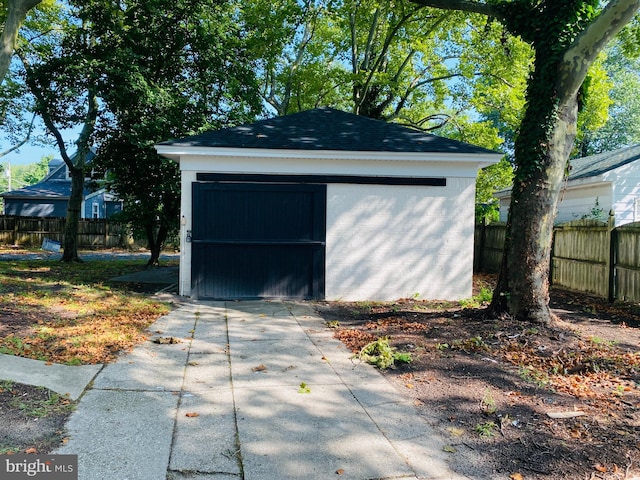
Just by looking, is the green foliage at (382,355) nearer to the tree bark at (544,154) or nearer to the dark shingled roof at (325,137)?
the tree bark at (544,154)

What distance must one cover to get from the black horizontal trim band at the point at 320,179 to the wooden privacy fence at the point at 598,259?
3460mm

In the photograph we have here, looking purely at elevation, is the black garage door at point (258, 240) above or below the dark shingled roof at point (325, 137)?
below

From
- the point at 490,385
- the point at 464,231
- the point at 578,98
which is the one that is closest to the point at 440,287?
the point at 464,231

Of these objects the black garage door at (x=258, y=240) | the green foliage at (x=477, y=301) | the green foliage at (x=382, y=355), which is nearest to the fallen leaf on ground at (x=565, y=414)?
the green foliage at (x=382, y=355)

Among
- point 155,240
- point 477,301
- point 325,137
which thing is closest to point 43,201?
point 155,240

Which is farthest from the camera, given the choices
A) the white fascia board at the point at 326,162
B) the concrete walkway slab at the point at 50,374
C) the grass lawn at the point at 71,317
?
the white fascia board at the point at 326,162

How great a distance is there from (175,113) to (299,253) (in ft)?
22.4

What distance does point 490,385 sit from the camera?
14.2 ft

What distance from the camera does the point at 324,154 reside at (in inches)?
365

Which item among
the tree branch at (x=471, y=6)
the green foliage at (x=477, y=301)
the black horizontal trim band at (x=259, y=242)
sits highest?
the tree branch at (x=471, y=6)

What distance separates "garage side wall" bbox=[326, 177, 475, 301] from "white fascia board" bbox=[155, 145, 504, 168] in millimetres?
525

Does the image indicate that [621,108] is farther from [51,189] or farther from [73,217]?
[51,189]

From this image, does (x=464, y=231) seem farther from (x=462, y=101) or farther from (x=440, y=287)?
(x=462, y=101)

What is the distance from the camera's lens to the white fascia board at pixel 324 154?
9.02 m
